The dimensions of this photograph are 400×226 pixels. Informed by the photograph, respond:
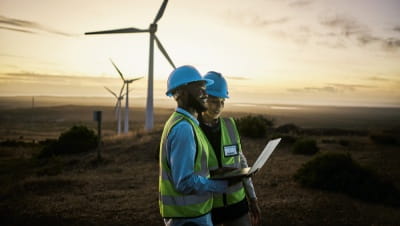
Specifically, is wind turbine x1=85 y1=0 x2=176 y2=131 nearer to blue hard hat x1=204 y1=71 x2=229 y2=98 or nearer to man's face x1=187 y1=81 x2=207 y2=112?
blue hard hat x1=204 y1=71 x2=229 y2=98

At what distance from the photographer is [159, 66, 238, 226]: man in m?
2.54

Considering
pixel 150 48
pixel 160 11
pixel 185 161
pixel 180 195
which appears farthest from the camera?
pixel 150 48

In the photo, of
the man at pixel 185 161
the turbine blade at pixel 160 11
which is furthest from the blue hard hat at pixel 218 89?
the turbine blade at pixel 160 11

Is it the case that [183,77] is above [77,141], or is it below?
above

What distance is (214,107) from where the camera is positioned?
12.6 feet

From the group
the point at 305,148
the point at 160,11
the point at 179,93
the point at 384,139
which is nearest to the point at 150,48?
the point at 160,11

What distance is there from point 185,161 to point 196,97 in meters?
0.63

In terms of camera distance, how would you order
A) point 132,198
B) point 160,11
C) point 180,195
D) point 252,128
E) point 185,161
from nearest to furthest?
point 185,161, point 180,195, point 132,198, point 252,128, point 160,11

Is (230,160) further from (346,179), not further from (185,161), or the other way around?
(346,179)

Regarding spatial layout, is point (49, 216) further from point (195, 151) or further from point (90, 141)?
point (90, 141)

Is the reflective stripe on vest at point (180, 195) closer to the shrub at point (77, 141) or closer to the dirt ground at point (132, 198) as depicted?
the dirt ground at point (132, 198)

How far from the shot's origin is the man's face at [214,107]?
12.4ft

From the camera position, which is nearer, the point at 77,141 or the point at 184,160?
the point at 184,160

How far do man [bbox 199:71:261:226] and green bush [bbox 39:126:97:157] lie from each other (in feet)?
63.9
